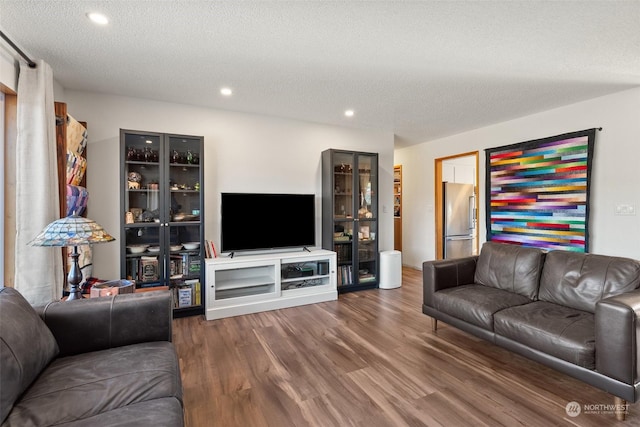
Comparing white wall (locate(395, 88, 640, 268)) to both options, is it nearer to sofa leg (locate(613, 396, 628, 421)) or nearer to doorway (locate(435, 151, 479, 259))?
doorway (locate(435, 151, 479, 259))

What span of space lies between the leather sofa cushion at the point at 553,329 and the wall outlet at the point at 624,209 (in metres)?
1.80

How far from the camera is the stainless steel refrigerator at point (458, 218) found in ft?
17.3

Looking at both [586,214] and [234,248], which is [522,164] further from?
[234,248]

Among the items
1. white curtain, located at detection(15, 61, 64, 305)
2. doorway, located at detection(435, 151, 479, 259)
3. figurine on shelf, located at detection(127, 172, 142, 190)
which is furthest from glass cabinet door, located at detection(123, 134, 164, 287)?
doorway, located at detection(435, 151, 479, 259)

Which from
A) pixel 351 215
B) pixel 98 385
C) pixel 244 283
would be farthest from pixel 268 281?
pixel 98 385

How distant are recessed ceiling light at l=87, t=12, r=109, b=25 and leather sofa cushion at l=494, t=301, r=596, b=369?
347 centimetres

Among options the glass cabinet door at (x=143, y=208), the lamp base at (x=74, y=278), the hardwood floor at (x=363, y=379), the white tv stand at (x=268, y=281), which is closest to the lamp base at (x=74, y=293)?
the lamp base at (x=74, y=278)

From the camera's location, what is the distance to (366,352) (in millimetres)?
2496

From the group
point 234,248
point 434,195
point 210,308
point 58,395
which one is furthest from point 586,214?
point 58,395

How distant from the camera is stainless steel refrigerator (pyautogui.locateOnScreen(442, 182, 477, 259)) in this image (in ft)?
17.3

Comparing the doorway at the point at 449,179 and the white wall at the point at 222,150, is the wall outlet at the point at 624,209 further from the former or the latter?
the white wall at the point at 222,150

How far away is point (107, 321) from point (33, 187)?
1.34 m

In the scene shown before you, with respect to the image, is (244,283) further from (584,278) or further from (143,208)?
(584,278)

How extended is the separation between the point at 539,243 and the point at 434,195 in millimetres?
1854
